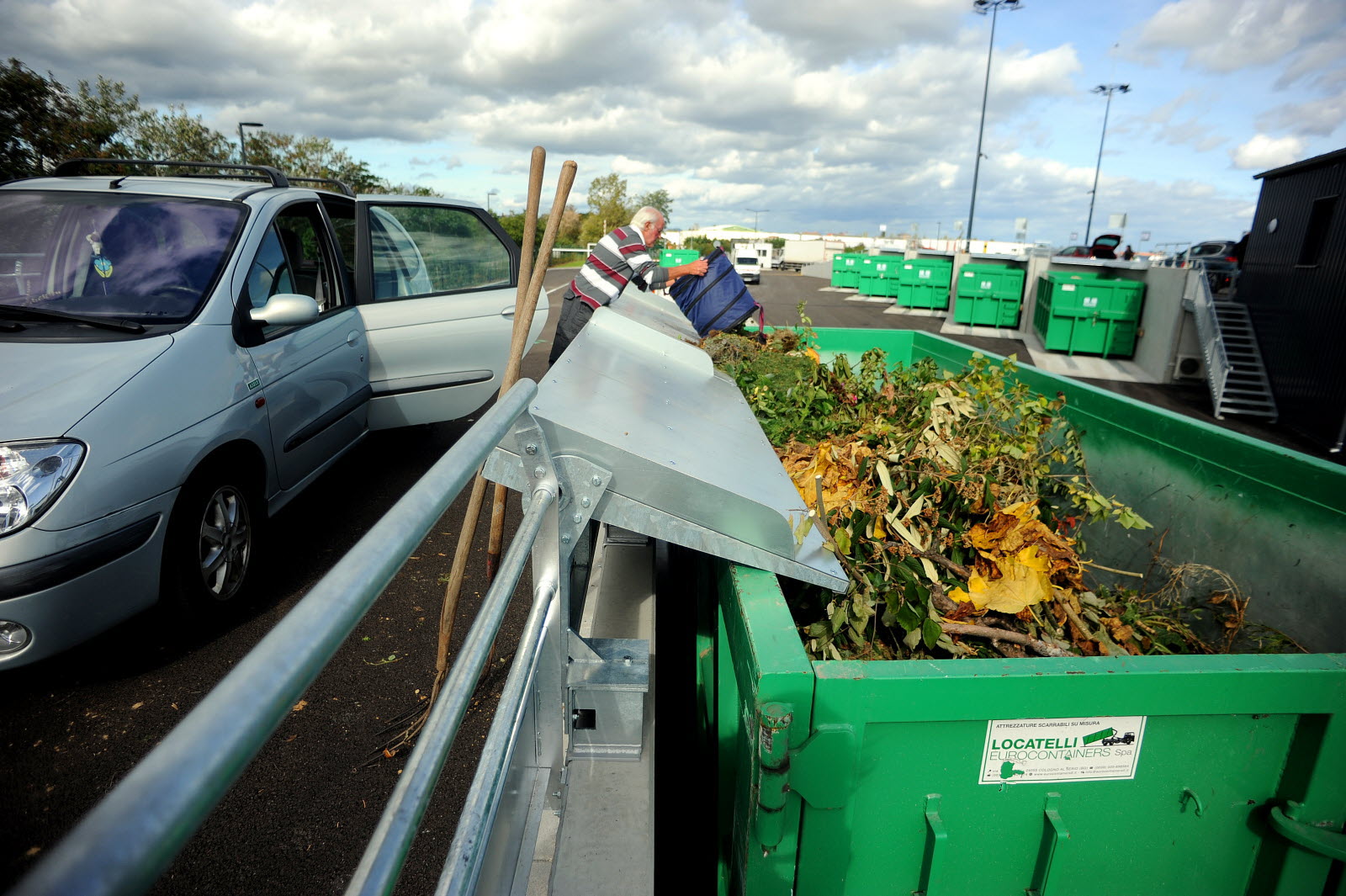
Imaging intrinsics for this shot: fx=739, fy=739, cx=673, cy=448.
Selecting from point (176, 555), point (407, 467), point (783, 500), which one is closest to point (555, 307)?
point (407, 467)

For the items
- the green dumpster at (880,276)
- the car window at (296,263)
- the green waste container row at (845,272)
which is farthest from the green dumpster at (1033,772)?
the green waste container row at (845,272)

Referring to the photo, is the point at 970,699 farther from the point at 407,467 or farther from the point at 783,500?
the point at 407,467

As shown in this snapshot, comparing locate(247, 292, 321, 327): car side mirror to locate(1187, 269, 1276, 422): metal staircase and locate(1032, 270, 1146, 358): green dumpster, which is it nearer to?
locate(1187, 269, 1276, 422): metal staircase

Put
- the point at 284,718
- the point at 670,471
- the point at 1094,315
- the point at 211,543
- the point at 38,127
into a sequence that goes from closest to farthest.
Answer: the point at 284,718 < the point at 670,471 < the point at 211,543 < the point at 38,127 < the point at 1094,315

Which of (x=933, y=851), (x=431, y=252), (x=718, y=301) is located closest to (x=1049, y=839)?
(x=933, y=851)

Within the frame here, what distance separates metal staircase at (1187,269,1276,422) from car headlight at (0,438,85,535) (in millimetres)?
14791

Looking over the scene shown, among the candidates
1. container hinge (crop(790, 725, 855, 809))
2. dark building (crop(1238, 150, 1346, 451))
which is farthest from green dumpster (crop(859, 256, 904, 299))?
container hinge (crop(790, 725, 855, 809))

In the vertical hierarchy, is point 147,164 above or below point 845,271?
above

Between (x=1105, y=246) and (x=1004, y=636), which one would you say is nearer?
(x=1004, y=636)

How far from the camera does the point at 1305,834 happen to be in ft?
5.15

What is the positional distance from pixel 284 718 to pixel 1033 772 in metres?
1.58

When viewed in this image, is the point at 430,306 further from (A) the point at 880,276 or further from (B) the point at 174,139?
(A) the point at 880,276

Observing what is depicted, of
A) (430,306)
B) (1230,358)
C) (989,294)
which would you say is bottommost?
(1230,358)

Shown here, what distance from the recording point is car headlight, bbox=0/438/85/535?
8.57 ft
